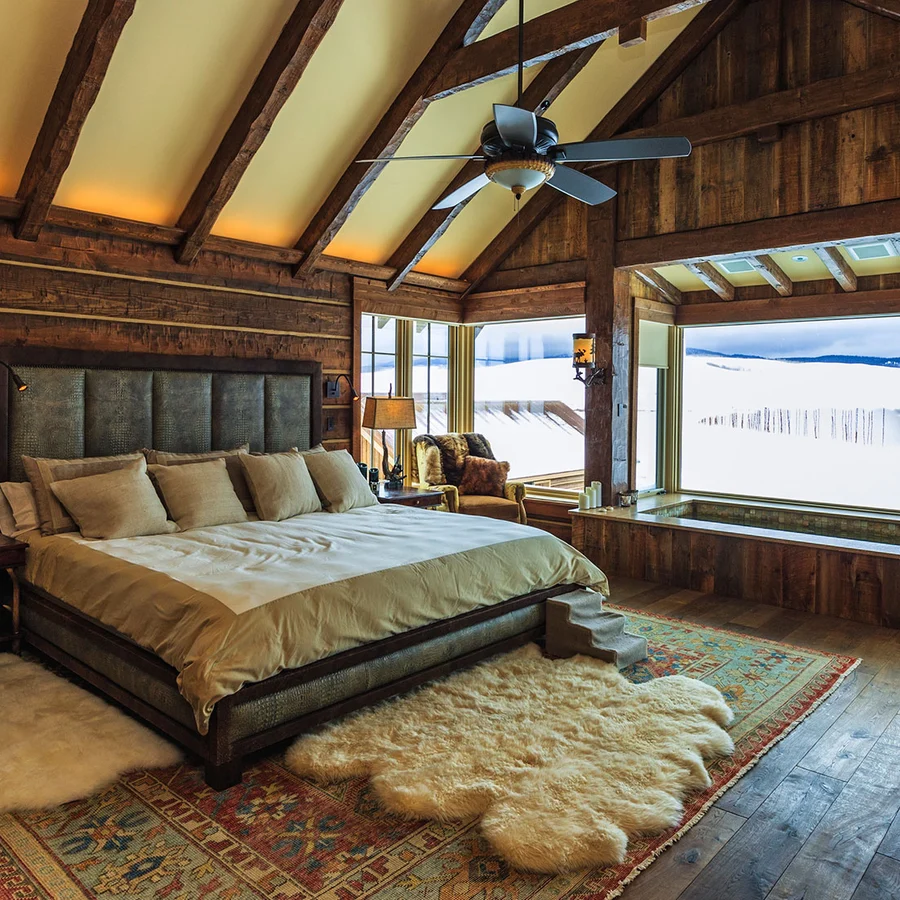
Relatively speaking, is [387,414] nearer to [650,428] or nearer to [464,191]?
[464,191]

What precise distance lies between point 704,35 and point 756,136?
3.01 ft

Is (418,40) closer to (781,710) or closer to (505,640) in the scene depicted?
→ (505,640)

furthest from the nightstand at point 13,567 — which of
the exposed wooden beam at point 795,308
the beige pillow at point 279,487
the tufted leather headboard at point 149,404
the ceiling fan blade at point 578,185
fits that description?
the exposed wooden beam at point 795,308

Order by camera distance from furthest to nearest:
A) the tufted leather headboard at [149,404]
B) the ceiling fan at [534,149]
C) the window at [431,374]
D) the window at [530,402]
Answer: the window at [530,402]
the window at [431,374]
the tufted leather headboard at [149,404]
the ceiling fan at [534,149]

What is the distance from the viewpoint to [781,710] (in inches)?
132

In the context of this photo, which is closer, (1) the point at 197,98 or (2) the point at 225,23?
(2) the point at 225,23

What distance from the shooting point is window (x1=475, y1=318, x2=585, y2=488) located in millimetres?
8086

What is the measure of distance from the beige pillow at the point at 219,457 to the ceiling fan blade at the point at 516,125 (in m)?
2.71

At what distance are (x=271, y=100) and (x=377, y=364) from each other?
3.15 meters

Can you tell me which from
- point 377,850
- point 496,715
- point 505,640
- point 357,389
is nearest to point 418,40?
point 357,389

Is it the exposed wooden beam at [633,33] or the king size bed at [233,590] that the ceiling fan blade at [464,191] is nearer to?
the exposed wooden beam at [633,33]

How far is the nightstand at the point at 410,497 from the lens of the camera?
5.73 m

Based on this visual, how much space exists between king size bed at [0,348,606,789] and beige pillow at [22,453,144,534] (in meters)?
0.11

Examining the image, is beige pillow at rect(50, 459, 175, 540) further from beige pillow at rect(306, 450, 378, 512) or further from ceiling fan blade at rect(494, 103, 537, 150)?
ceiling fan blade at rect(494, 103, 537, 150)
